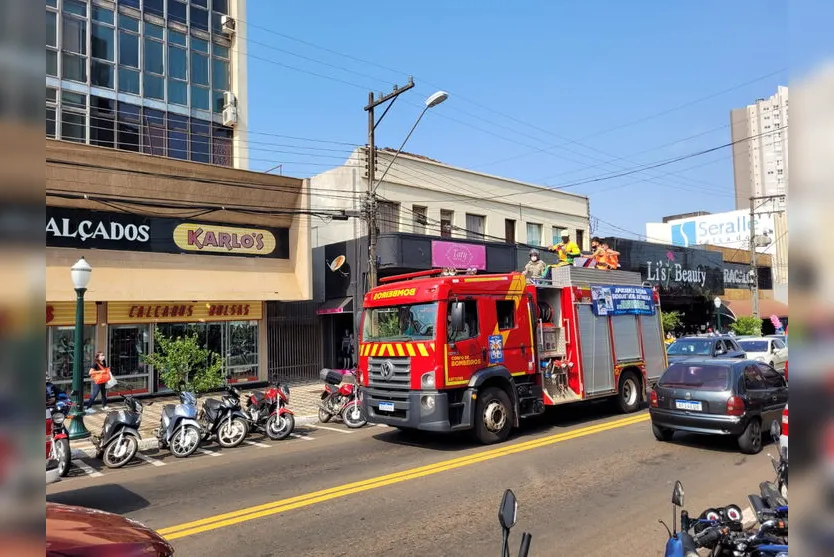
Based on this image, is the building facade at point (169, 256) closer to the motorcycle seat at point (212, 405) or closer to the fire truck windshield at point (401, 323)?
the motorcycle seat at point (212, 405)

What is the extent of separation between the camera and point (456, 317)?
970 cm

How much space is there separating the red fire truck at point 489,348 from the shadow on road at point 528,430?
1.48ft

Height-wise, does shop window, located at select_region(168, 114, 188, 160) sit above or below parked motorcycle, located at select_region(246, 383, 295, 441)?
above

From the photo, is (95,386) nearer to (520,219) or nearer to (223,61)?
(223,61)

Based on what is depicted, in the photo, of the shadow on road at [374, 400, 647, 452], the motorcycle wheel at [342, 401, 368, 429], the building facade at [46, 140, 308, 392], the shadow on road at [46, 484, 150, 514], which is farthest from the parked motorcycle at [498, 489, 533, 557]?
the building facade at [46, 140, 308, 392]

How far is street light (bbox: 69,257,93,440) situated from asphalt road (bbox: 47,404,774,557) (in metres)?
2.88

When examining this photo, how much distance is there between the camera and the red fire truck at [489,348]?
9734mm

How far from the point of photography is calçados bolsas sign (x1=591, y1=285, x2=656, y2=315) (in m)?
12.7

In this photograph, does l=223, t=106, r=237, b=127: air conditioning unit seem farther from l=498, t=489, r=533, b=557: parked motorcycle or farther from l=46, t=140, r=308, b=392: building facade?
l=498, t=489, r=533, b=557: parked motorcycle

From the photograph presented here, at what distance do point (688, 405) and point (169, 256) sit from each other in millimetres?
14715

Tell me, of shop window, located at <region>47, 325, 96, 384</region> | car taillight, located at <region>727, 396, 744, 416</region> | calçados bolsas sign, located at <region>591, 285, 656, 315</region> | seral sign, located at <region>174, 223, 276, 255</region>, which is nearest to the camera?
car taillight, located at <region>727, 396, 744, 416</region>

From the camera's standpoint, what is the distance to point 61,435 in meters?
9.14

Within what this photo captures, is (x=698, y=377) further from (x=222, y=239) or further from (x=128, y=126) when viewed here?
(x=128, y=126)
